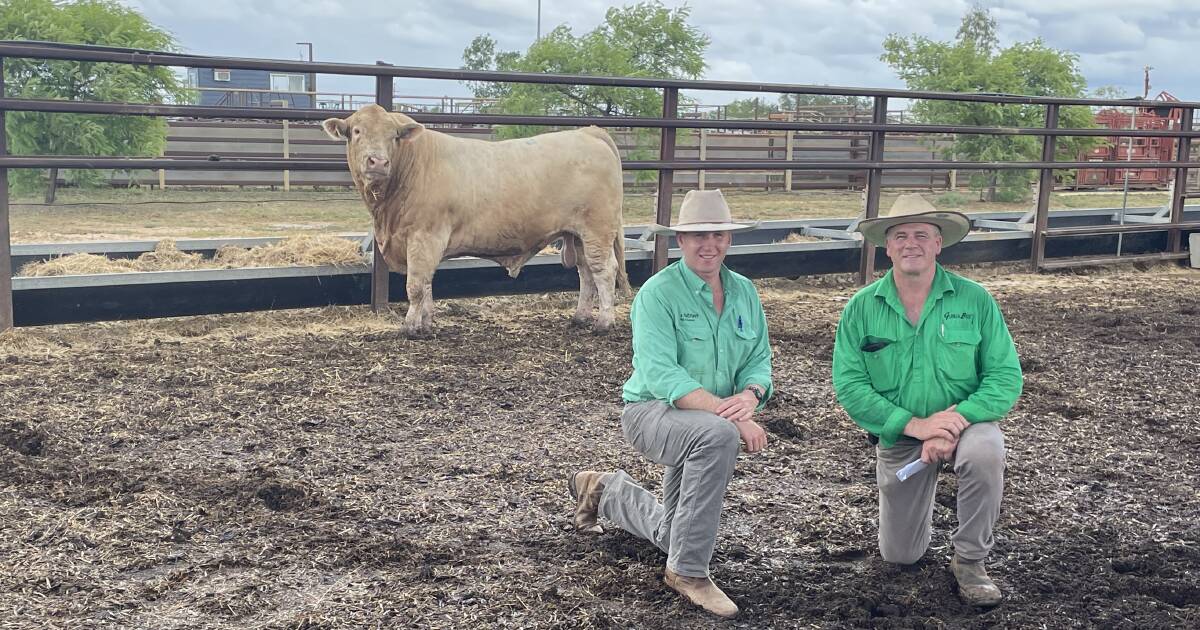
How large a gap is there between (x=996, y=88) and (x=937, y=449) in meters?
20.5

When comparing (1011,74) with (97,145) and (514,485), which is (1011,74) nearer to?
(97,145)

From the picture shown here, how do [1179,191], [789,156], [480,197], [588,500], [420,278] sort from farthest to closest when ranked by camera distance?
[789,156]
[1179,191]
[480,197]
[420,278]
[588,500]

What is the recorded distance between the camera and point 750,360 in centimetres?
331

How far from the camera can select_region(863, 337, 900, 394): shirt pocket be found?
3303 millimetres

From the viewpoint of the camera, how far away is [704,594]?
3.01 metres

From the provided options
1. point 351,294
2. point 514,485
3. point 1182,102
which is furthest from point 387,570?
point 1182,102

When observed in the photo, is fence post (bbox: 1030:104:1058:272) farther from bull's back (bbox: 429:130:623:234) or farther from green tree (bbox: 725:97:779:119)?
green tree (bbox: 725:97:779:119)

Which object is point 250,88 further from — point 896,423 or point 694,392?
point 896,423

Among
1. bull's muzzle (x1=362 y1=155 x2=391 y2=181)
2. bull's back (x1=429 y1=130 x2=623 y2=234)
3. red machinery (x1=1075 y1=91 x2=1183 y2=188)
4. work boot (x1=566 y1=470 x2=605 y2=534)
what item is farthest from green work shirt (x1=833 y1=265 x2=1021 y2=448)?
red machinery (x1=1075 y1=91 x2=1183 y2=188)

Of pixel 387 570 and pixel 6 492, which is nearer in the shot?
pixel 387 570

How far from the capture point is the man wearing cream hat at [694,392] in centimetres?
304

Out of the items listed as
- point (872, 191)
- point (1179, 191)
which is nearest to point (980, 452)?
point (872, 191)

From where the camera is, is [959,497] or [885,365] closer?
[959,497]

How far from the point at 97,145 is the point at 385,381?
36.5ft
